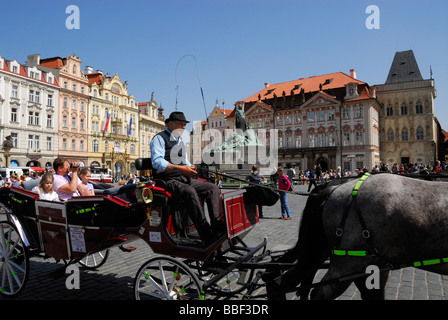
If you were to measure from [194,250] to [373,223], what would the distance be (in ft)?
5.75

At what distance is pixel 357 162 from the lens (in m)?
51.4

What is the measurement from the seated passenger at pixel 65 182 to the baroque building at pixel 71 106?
44.2 meters

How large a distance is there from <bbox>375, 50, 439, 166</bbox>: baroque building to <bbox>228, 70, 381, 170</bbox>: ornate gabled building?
241 cm

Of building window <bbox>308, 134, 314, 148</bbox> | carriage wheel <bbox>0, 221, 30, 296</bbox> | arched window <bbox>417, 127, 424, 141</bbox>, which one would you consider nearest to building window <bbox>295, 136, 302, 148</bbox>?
building window <bbox>308, 134, 314, 148</bbox>

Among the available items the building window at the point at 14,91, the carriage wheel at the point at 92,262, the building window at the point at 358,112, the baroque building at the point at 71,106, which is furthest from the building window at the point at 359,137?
the carriage wheel at the point at 92,262

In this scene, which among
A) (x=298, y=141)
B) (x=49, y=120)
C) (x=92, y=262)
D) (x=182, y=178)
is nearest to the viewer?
(x=182, y=178)

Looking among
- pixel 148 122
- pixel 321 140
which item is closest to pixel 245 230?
pixel 321 140

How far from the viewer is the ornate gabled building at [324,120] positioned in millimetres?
51469

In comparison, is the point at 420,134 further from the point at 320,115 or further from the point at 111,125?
the point at 111,125

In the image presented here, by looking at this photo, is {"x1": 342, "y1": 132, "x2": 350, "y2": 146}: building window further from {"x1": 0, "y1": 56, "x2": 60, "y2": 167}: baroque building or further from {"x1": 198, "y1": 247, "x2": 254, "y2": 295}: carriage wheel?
{"x1": 198, "y1": 247, "x2": 254, "y2": 295}: carriage wheel

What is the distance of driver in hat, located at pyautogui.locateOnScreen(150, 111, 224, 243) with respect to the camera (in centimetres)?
359

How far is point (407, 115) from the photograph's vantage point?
5388cm

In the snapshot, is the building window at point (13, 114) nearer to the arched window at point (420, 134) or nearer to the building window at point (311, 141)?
the building window at point (311, 141)

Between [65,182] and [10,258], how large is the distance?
1184 millimetres
